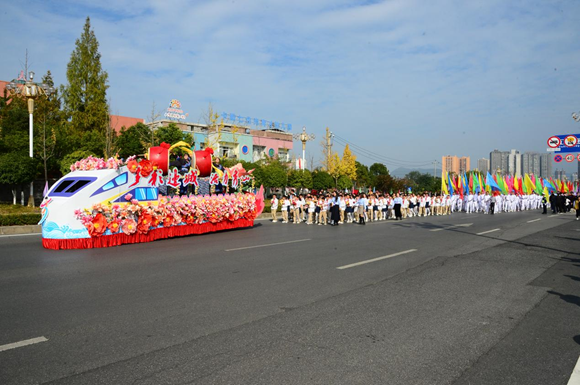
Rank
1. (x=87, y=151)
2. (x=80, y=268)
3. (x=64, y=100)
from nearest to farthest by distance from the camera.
A: (x=80, y=268), (x=87, y=151), (x=64, y=100)

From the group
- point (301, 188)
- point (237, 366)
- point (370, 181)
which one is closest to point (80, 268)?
point (237, 366)

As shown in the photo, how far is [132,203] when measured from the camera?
1277cm

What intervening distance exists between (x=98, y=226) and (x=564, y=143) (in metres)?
35.0

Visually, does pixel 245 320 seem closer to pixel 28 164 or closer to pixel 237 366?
pixel 237 366

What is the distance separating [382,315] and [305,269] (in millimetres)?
3283

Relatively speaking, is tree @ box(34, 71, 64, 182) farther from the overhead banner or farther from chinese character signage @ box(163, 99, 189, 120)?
the overhead banner

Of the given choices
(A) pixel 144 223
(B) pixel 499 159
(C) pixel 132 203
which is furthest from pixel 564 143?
(B) pixel 499 159

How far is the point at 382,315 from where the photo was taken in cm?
572

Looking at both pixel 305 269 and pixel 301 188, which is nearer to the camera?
pixel 305 269

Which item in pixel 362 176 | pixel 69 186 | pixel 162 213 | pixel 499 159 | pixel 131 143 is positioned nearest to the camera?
pixel 69 186

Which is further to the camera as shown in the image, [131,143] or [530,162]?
[530,162]

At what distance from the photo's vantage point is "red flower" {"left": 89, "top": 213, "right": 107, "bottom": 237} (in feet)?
38.1

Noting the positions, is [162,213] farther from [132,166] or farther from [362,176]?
[362,176]

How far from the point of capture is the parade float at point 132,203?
11406 millimetres
